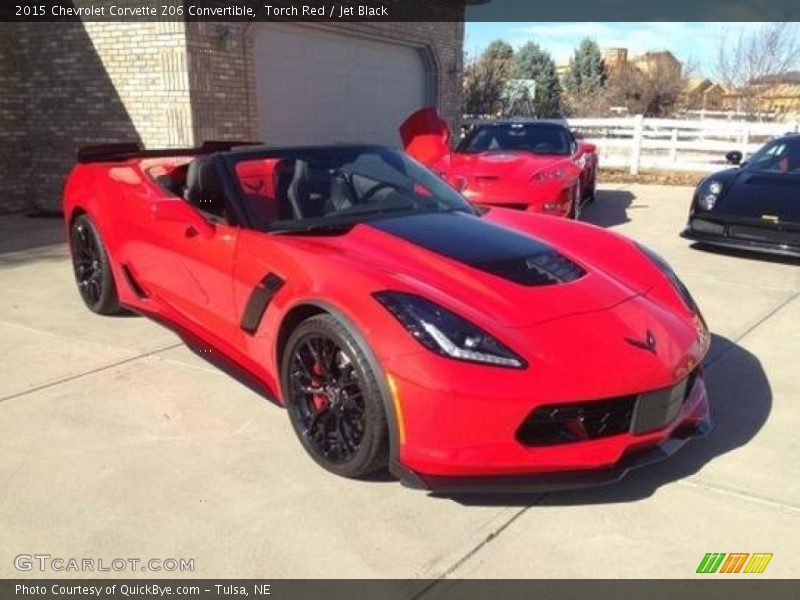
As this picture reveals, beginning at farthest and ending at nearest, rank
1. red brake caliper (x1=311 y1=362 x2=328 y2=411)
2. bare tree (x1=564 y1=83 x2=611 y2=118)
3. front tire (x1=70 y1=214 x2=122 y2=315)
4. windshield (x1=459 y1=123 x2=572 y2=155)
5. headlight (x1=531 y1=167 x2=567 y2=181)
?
1. bare tree (x1=564 y1=83 x2=611 y2=118)
2. windshield (x1=459 y1=123 x2=572 y2=155)
3. headlight (x1=531 y1=167 x2=567 y2=181)
4. front tire (x1=70 y1=214 x2=122 y2=315)
5. red brake caliper (x1=311 y1=362 x2=328 y2=411)

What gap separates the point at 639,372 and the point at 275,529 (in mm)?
1427

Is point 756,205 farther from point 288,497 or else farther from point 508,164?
point 288,497

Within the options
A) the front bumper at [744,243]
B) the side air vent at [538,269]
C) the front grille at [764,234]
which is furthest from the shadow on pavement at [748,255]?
the side air vent at [538,269]

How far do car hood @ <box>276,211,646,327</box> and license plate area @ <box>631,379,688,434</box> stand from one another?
0.42m

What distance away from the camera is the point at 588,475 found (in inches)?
105

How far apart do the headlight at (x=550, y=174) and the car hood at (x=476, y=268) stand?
4.09 m

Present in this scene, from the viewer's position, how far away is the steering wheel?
3852mm

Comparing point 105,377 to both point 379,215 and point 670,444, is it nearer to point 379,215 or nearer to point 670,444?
point 379,215

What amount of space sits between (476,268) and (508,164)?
505cm

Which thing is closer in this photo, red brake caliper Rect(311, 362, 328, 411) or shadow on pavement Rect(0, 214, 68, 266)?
red brake caliper Rect(311, 362, 328, 411)

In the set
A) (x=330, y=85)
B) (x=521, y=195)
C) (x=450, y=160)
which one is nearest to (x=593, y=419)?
(x=521, y=195)

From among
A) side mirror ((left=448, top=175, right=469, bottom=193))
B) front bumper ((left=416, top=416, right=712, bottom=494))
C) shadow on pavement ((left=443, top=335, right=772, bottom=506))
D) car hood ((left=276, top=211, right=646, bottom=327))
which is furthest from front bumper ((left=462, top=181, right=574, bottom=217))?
front bumper ((left=416, top=416, right=712, bottom=494))

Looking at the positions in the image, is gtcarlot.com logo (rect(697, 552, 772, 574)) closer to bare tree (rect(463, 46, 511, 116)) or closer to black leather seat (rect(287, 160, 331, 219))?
black leather seat (rect(287, 160, 331, 219))

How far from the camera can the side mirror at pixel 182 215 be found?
3.78m
